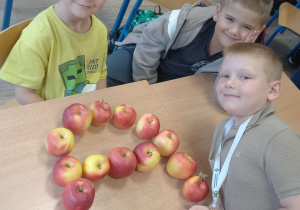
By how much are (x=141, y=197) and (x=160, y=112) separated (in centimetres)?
34

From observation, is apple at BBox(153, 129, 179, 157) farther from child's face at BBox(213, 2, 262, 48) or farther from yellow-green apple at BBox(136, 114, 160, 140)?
child's face at BBox(213, 2, 262, 48)

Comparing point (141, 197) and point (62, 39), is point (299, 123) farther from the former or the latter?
point (62, 39)

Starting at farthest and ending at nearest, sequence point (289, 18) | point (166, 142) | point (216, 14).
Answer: point (289, 18)
point (216, 14)
point (166, 142)

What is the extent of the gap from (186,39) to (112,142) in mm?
739

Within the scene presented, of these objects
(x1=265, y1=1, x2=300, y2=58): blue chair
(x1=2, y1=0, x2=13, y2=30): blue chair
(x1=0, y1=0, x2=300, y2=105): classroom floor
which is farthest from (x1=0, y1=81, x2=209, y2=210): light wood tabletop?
(x1=265, y1=1, x2=300, y2=58): blue chair

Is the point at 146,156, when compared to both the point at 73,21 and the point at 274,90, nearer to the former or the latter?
the point at 274,90

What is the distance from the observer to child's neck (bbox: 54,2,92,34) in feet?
3.31

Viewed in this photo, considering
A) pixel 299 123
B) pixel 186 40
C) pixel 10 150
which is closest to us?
pixel 10 150

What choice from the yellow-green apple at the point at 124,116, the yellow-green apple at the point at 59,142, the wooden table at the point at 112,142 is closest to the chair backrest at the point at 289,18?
the wooden table at the point at 112,142

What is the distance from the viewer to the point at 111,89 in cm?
100

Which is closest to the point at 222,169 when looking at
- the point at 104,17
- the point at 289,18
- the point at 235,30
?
the point at 235,30

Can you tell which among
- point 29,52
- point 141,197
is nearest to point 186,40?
point 29,52

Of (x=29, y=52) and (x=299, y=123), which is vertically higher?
(x=29, y=52)

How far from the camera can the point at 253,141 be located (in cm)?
72
